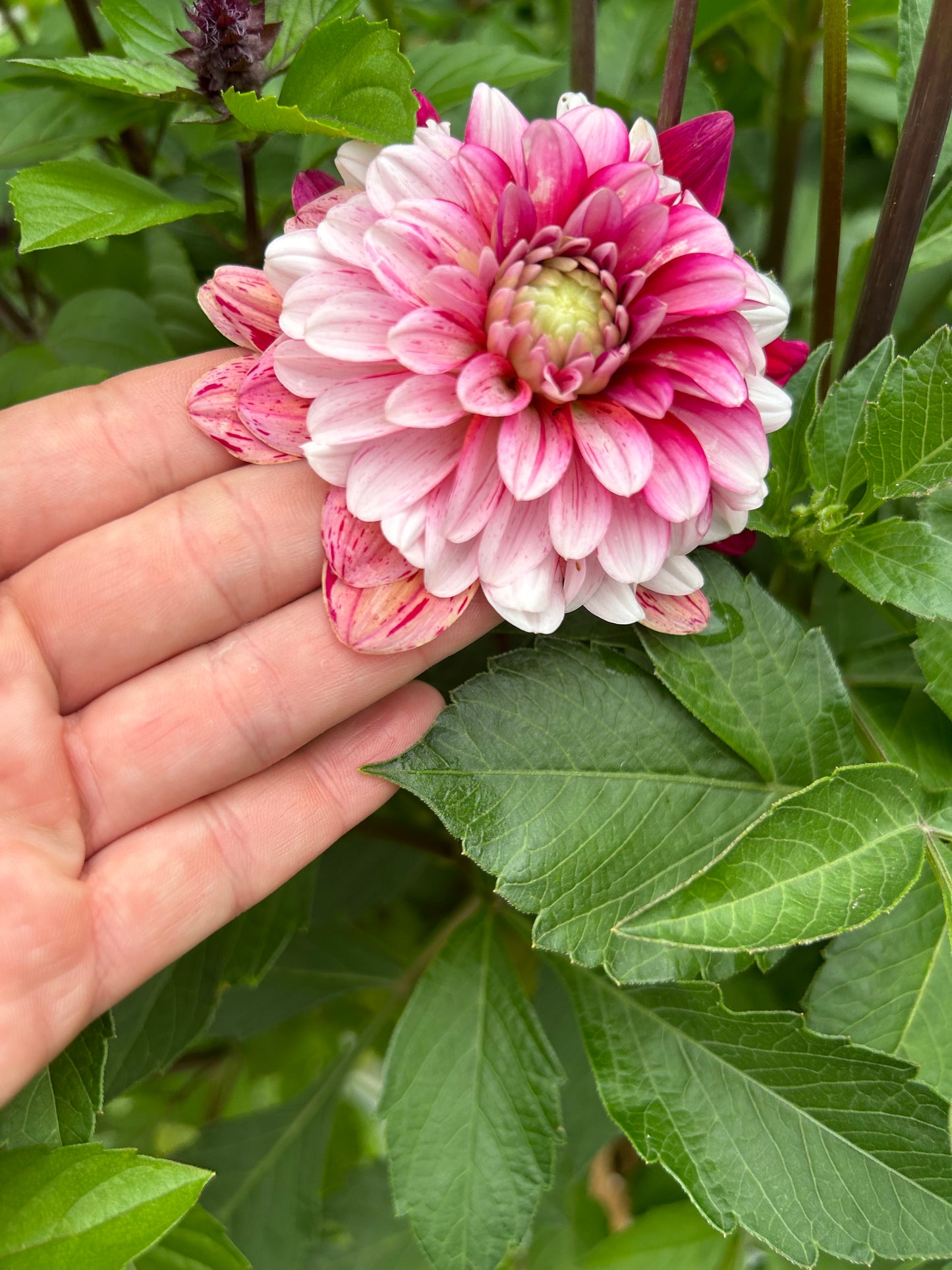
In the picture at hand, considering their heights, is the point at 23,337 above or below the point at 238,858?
above

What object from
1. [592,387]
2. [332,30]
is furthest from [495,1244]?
[332,30]

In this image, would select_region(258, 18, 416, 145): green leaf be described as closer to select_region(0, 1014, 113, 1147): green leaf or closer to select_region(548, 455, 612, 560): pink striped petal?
select_region(548, 455, 612, 560): pink striped petal

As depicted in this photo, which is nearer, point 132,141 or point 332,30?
point 332,30

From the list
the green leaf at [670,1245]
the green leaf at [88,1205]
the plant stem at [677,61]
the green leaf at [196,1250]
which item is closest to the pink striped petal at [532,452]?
the plant stem at [677,61]

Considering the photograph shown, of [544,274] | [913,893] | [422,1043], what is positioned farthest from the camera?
[422,1043]

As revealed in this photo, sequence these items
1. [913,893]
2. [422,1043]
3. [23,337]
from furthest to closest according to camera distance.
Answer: [23,337], [422,1043], [913,893]

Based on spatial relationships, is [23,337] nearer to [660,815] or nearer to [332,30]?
[332,30]

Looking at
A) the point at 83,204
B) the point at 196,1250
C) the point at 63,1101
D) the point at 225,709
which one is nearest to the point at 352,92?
the point at 83,204

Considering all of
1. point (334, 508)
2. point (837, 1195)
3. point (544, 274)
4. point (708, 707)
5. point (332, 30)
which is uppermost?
point (332, 30)

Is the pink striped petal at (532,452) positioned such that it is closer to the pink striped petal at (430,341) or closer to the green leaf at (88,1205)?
the pink striped petal at (430,341)
